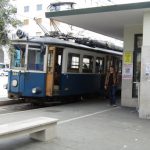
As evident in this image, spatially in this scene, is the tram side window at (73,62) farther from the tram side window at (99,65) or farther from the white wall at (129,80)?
the white wall at (129,80)

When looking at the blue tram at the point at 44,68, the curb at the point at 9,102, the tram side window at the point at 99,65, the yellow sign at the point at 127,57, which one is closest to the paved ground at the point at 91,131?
the blue tram at the point at 44,68

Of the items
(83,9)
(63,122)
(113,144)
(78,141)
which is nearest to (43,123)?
(78,141)

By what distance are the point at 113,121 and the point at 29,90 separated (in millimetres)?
4527

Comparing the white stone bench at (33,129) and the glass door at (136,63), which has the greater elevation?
the glass door at (136,63)

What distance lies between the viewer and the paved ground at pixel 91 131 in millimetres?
7793

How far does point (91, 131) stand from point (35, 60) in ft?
19.9

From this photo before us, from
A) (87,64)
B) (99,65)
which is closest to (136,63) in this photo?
(87,64)

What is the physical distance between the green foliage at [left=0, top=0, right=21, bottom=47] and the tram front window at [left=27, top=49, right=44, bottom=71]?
7814mm

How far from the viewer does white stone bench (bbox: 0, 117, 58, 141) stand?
7.07m

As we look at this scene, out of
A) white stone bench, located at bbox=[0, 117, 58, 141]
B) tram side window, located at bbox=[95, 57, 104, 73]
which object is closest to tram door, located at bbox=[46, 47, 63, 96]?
tram side window, located at bbox=[95, 57, 104, 73]

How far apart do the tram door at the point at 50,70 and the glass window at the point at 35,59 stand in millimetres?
303

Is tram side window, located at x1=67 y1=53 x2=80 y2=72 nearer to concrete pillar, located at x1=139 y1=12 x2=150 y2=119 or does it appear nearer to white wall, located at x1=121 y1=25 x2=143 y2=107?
white wall, located at x1=121 y1=25 x2=143 y2=107

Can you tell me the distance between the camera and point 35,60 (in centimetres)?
1466

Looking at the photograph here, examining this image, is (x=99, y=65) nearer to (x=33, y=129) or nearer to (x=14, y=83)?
(x=14, y=83)
